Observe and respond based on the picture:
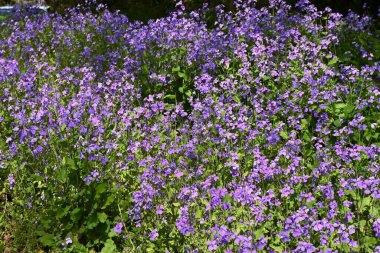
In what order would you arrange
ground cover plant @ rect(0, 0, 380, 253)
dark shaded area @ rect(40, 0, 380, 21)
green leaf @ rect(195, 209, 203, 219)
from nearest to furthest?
ground cover plant @ rect(0, 0, 380, 253) → green leaf @ rect(195, 209, 203, 219) → dark shaded area @ rect(40, 0, 380, 21)

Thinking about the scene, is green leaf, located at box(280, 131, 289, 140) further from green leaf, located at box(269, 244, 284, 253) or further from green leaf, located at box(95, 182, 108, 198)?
green leaf, located at box(95, 182, 108, 198)

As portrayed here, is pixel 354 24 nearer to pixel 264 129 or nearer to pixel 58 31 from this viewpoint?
pixel 264 129

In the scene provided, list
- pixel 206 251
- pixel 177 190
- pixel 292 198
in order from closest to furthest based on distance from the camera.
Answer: pixel 206 251
pixel 292 198
pixel 177 190

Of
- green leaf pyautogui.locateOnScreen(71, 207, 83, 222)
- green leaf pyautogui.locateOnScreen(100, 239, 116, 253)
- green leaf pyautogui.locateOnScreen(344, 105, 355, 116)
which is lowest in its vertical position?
green leaf pyautogui.locateOnScreen(100, 239, 116, 253)

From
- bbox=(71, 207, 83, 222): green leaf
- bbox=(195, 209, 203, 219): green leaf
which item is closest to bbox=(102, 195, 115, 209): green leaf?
bbox=(71, 207, 83, 222): green leaf

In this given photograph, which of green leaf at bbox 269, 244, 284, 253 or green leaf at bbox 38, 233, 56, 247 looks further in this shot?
green leaf at bbox 38, 233, 56, 247

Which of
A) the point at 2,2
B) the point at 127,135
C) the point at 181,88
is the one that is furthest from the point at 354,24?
the point at 2,2

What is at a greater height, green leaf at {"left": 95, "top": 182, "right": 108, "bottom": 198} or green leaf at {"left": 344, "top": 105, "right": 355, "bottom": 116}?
green leaf at {"left": 344, "top": 105, "right": 355, "bottom": 116}

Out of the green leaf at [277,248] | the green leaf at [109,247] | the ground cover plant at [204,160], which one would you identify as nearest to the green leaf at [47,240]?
the ground cover plant at [204,160]

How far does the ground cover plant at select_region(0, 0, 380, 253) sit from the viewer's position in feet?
10.8

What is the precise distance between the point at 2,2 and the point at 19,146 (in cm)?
2662

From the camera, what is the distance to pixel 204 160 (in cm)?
404

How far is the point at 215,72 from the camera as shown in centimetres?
589

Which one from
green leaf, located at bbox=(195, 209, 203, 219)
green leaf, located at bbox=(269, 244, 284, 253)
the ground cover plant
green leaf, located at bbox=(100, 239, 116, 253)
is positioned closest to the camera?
green leaf, located at bbox=(269, 244, 284, 253)
